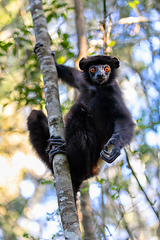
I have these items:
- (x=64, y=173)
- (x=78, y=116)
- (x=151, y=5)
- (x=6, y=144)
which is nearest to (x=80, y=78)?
(x=78, y=116)

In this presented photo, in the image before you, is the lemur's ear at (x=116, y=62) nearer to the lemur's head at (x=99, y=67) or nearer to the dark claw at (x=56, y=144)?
the lemur's head at (x=99, y=67)

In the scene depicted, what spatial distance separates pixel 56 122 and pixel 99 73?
1.77 meters

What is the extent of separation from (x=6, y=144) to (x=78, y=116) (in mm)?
7470

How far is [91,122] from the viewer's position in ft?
19.1

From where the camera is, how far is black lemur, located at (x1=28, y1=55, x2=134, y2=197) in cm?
550

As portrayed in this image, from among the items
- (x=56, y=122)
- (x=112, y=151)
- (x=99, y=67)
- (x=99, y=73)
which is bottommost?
(x=112, y=151)

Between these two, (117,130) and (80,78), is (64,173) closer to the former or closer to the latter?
(117,130)

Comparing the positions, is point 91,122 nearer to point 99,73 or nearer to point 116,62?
point 99,73

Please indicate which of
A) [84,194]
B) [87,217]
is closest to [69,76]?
[84,194]

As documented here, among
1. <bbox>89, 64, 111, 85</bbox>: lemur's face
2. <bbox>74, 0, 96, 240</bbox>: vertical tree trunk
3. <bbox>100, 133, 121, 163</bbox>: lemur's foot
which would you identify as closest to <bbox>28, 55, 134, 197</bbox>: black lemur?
<bbox>89, 64, 111, 85</bbox>: lemur's face

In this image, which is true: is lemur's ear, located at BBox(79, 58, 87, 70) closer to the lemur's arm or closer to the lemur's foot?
the lemur's arm

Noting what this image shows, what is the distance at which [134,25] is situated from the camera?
9477mm

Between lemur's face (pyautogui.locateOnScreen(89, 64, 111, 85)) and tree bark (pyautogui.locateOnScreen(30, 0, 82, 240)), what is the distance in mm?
1046

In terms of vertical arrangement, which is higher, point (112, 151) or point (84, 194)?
point (112, 151)
